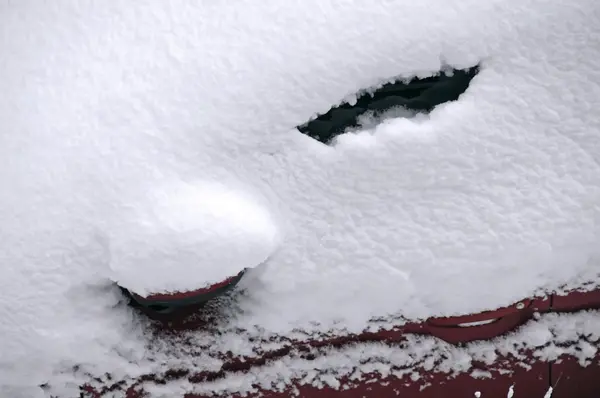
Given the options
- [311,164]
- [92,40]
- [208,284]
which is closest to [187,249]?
[208,284]

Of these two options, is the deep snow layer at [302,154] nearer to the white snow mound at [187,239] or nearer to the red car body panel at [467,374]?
the white snow mound at [187,239]

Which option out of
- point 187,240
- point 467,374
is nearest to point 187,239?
point 187,240

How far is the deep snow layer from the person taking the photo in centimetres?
139

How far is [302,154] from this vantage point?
4.68ft

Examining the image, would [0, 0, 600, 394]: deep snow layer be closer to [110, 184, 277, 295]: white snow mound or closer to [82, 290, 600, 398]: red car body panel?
[110, 184, 277, 295]: white snow mound

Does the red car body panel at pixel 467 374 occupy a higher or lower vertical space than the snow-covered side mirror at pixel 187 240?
lower

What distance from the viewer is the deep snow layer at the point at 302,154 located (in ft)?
4.56

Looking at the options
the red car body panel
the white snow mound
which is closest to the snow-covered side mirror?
the white snow mound

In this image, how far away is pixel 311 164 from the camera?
56.1 inches

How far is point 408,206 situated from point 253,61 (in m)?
0.53

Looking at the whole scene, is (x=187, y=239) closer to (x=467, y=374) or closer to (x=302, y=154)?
(x=302, y=154)

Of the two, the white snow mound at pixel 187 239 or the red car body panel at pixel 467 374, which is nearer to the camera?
the white snow mound at pixel 187 239

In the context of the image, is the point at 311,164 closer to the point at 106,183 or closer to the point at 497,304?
the point at 106,183

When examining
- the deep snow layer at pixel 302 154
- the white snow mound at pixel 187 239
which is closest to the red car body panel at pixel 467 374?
the deep snow layer at pixel 302 154
